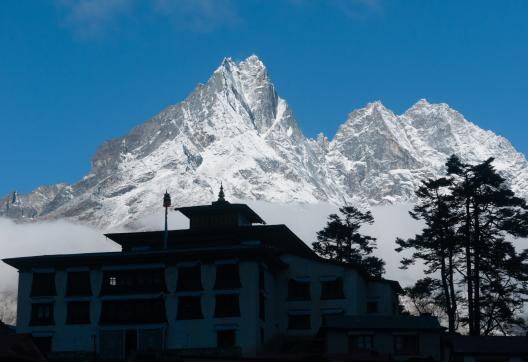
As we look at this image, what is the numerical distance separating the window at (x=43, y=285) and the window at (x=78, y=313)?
83.4 inches

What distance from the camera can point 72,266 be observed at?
86062 mm

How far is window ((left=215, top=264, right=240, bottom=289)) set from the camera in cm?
8231

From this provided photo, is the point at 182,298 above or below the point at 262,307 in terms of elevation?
above

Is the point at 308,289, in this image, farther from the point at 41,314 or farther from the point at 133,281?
the point at 41,314

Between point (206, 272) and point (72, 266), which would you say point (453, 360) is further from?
point (72, 266)

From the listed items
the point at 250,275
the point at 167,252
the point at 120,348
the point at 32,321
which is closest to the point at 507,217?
the point at 250,275

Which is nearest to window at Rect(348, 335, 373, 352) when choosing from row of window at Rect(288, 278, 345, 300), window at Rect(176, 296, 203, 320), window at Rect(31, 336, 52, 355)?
row of window at Rect(288, 278, 345, 300)

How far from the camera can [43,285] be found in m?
86.4

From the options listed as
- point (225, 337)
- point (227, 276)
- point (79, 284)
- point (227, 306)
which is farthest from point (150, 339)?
point (79, 284)

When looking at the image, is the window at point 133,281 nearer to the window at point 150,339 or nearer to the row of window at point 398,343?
the window at point 150,339

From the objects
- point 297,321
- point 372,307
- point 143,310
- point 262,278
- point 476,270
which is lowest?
point 297,321

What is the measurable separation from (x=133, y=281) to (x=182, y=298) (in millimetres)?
4597

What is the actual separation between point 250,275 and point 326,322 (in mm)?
9031

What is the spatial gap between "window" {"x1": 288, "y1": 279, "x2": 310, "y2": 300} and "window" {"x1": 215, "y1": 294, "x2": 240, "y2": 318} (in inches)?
356
